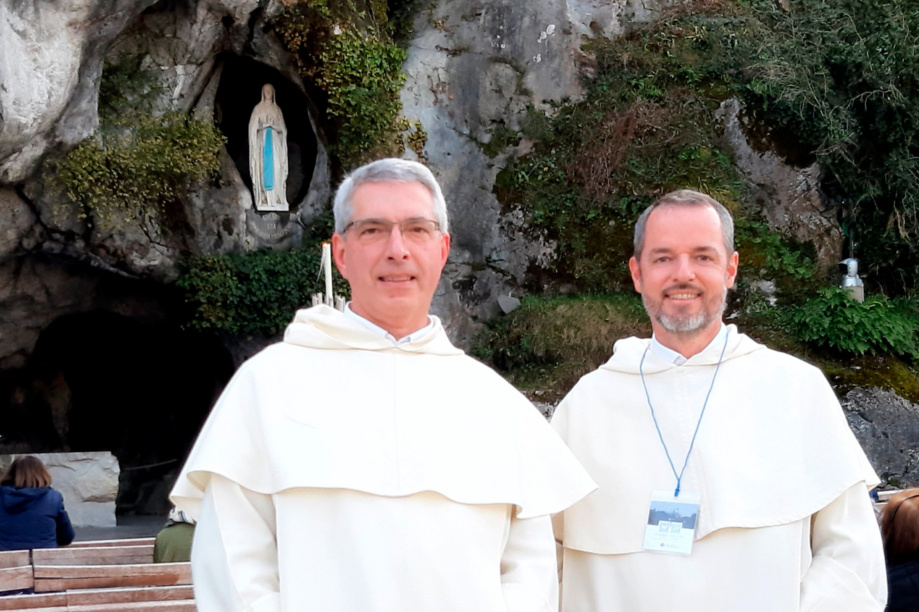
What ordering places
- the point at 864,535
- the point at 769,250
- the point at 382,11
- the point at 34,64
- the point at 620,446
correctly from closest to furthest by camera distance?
the point at 864,535
the point at 620,446
the point at 34,64
the point at 769,250
the point at 382,11

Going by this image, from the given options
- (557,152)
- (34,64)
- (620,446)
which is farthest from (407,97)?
(620,446)

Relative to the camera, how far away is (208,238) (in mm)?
12492

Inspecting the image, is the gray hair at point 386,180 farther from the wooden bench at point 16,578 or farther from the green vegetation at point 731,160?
the green vegetation at point 731,160

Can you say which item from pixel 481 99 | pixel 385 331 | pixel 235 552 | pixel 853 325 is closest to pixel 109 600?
pixel 235 552

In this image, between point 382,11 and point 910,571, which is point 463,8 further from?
point 910,571

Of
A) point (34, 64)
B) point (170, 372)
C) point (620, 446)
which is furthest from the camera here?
point (170, 372)

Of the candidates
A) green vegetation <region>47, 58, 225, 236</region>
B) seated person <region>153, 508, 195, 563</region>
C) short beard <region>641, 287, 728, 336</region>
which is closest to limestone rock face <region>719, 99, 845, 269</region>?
green vegetation <region>47, 58, 225, 236</region>

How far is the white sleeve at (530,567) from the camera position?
254 centimetres

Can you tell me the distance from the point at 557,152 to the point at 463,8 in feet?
7.74

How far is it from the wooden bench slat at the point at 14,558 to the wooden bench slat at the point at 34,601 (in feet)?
2.58

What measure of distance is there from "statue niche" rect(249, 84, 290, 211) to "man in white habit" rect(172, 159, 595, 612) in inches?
408

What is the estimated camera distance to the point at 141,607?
4.53 m

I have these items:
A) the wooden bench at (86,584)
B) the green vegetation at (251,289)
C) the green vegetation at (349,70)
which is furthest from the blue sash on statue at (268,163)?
the wooden bench at (86,584)

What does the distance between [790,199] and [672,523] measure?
10.6 metres
